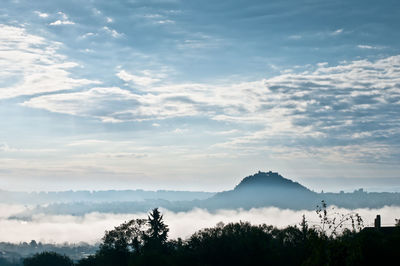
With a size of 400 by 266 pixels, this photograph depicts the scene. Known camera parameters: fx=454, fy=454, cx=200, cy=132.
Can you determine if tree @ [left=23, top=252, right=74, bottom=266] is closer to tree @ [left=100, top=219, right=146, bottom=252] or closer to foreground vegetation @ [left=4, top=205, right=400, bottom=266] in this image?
foreground vegetation @ [left=4, top=205, right=400, bottom=266]

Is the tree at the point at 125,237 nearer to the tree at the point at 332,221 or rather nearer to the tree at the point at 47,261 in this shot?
the tree at the point at 47,261

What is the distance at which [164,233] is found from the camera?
115 metres

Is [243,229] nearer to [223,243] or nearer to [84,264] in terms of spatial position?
[223,243]

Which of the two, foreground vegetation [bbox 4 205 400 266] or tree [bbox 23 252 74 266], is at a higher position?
foreground vegetation [bbox 4 205 400 266]

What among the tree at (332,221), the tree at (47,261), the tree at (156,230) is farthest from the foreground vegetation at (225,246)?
the tree at (47,261)

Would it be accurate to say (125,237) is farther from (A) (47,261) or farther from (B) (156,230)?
(A) (47,261)

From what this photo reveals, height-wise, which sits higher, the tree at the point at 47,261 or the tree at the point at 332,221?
the tree at the point at 332,221

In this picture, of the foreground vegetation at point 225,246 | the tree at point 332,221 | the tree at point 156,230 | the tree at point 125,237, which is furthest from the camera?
the tree at point 156,230

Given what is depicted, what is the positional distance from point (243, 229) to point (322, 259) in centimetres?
8816

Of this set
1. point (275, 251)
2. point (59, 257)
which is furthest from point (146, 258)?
point (59, 257)

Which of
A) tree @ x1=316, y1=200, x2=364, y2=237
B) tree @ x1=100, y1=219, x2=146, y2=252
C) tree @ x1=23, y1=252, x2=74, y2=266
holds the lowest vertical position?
tree @ x1=23, y1=252, x2=74, y2=266

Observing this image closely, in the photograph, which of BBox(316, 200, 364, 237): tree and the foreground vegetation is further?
the foreground vegetation

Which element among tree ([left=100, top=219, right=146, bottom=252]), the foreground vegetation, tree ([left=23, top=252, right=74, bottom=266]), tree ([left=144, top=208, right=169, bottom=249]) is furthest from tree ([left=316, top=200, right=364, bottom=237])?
tree ([left=23, top=252, right=74, bottom=266])

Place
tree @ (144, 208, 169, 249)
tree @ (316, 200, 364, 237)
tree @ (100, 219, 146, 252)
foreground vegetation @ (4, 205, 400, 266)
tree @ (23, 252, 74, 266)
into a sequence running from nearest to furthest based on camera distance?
tree @ (316, 200, 364, 237) → foreground vegetation @ (4, 205, 400, 266) → tree @ (100, 219, 146, 252) → tree @ (144, 208, 169, 249) → tree @ (23, 252, 74, 266)
